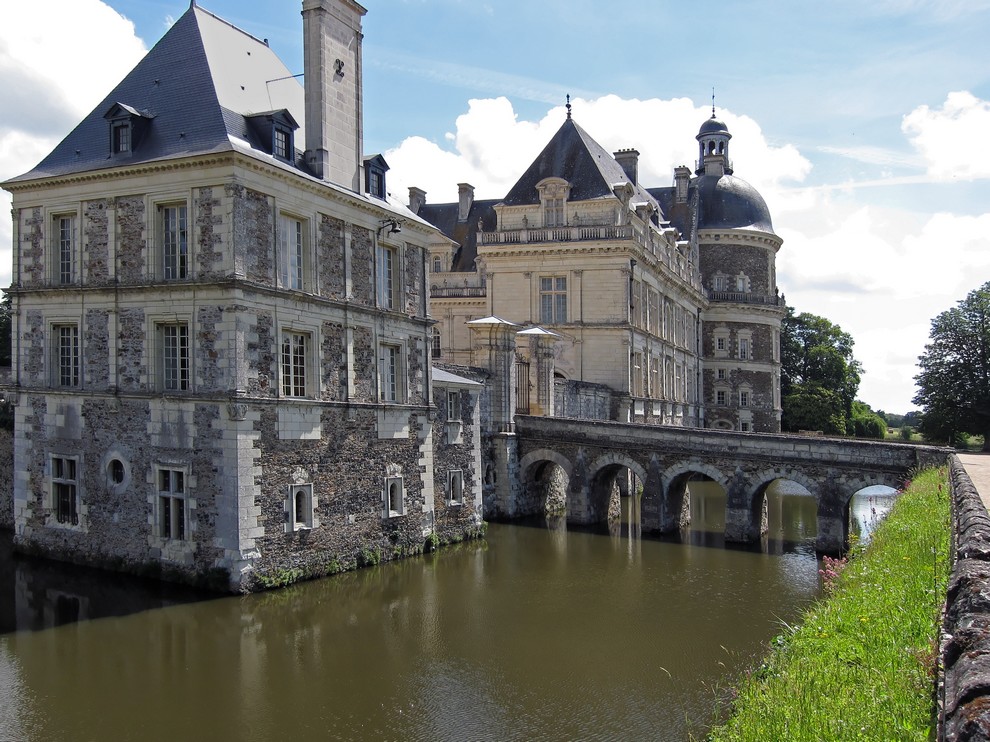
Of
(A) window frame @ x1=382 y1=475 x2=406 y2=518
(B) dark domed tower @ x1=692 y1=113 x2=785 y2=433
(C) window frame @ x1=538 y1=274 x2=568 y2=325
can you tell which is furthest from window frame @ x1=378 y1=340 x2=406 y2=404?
(B) dark domed tower @ x1=692 y1=113 x2=785 y2=433

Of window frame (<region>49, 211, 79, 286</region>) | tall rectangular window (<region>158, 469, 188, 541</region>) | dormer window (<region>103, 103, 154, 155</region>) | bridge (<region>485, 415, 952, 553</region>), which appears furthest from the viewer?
bridge (<region>485, 415, 952, 553</region>)

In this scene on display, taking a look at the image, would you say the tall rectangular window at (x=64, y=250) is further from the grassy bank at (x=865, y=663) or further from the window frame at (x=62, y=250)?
the grassy bank at (x=865, y=663)

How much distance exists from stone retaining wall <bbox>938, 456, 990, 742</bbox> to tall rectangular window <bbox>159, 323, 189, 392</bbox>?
1471 cm

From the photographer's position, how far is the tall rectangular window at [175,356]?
17.5 meters

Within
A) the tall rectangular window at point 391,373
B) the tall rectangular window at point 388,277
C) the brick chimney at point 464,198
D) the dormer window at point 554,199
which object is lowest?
the tall rectangular window at point 391,373

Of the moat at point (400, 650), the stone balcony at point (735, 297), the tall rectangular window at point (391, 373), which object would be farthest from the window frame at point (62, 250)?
the stone balcony at point (735, 297)

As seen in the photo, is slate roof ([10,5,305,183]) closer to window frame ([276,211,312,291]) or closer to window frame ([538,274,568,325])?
window frame ([276,211,312,291])

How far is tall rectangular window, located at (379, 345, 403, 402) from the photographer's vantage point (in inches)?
834

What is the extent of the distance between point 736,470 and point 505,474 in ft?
24.1

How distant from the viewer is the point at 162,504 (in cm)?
1753

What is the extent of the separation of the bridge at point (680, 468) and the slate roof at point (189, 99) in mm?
12812

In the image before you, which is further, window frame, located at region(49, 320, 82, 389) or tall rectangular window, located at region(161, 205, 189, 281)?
window frame, located at region(49, 320, 82, 389)

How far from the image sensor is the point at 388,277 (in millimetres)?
21484

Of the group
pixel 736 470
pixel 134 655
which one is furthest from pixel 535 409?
pixel 134 655
